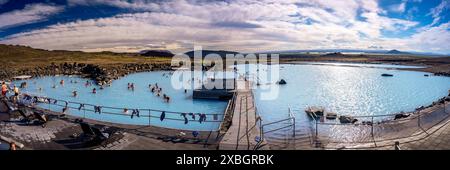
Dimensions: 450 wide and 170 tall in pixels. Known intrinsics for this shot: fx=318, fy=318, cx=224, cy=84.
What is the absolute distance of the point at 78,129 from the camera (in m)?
16.8

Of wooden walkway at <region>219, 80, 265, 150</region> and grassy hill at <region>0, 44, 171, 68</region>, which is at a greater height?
grassy hill at <region>0, 44, 171, 68</region>

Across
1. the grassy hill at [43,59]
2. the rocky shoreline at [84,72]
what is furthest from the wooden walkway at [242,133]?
the grassy hill at [43,59]

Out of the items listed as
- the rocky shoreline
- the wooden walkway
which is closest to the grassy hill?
the rocky shoreline

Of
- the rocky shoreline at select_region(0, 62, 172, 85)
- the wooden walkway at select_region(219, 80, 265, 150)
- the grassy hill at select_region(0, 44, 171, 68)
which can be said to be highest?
the grassy hill at select_region(0, 44, 171, 68)

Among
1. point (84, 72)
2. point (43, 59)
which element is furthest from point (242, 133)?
point (43, 59)

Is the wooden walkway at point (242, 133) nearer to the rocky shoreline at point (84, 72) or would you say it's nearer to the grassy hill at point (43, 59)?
the rocky shoreline at point (84, 72)

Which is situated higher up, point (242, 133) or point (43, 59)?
point (43, 59)

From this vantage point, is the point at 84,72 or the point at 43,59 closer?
the point at 84,72

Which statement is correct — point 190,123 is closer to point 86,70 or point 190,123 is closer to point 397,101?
point 397,101

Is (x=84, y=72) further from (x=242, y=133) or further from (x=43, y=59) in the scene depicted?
(x=242, y=133)

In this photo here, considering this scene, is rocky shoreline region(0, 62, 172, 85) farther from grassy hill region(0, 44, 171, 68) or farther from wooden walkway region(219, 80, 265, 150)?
wooden walkway region(219, 80, 265, 150)

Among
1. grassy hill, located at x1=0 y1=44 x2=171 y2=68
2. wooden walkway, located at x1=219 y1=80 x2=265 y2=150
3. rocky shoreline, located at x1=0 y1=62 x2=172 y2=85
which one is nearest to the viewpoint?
wooden walkway, located at x1=219 y1=80 x2=265 y2=150
